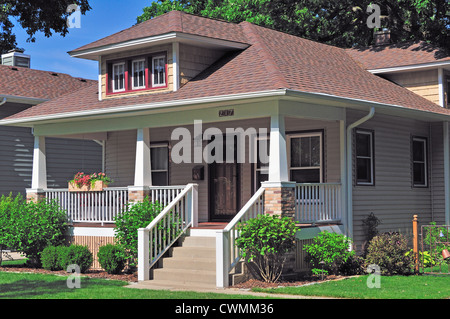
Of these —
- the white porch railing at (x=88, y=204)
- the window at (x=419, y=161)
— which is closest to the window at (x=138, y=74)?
the white porch railing at (x=88, y=204)

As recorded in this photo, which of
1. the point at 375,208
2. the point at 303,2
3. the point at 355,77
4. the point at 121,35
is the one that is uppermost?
Result: the point at 303,2

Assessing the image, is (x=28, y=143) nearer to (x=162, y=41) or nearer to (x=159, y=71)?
(x=159, y=71)

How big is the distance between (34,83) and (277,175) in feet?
43.9

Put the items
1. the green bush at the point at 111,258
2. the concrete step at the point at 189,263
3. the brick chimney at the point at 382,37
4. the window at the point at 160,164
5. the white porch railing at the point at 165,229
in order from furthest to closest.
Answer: the brick chimney at the point at 382,37 < the window at the point at 160,164 < the green bush at the point at 111,258 < the white porch railing at the point at 165,229 < the concrete step at the point at 189,263

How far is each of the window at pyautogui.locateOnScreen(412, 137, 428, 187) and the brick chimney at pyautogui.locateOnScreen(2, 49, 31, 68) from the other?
15.6m

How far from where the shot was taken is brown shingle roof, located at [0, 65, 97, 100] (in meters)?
23.3

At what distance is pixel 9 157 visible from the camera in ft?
74.4

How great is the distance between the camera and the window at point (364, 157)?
17.3 m

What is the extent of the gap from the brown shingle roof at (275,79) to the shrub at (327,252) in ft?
10.6

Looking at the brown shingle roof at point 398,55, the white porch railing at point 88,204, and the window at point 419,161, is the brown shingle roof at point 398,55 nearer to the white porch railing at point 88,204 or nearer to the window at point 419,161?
the window at point 419,161

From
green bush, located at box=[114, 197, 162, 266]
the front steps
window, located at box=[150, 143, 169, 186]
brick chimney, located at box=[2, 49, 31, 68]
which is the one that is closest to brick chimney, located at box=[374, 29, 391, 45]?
window, located at box=[150, 143, 169, 186]
